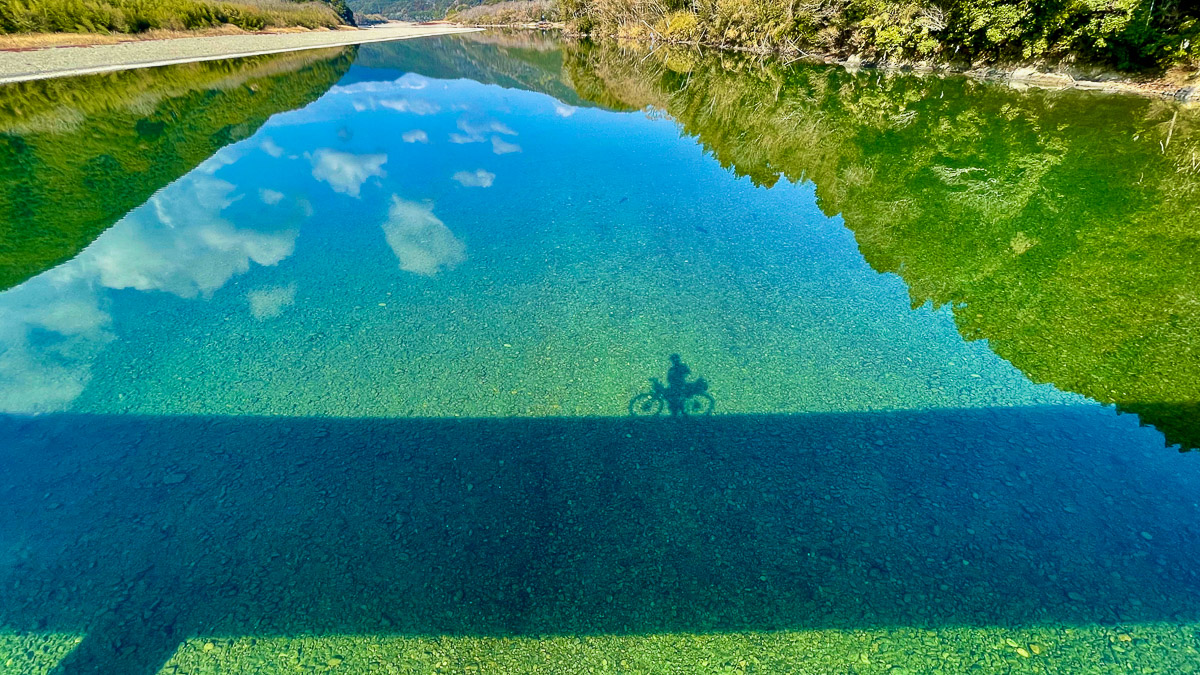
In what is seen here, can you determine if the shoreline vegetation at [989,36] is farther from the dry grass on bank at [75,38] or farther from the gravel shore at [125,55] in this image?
the dry grass on bank at [75,38]

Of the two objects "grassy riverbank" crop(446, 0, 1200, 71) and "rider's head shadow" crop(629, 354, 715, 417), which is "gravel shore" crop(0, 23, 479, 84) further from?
"grassy riverbank" crop(446, 0, 1200, 71)

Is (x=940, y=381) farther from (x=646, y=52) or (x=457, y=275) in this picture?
(x=646, y=52)

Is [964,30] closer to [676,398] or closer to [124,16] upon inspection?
[676,398]

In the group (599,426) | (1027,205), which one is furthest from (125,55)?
(1027,205)

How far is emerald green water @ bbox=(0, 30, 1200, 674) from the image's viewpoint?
9.81ft

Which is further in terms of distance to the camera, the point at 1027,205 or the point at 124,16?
the point at 124,16

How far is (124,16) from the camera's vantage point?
2958 centimetres

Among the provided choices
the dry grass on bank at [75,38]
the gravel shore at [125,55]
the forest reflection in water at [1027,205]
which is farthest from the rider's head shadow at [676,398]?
the dry grass on bank at [75,38]

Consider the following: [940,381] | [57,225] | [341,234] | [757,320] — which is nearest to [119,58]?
[57,225]

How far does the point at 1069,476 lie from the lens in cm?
390

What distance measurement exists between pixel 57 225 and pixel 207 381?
660 centimetres

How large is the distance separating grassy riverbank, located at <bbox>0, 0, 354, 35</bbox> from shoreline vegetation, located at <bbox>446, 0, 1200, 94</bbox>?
125 ft

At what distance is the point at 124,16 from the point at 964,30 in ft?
156

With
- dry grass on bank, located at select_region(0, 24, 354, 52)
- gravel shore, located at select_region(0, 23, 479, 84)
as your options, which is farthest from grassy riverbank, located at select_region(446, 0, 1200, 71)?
dry grass on bank, located at select_region(0, 24, 354, 52)
